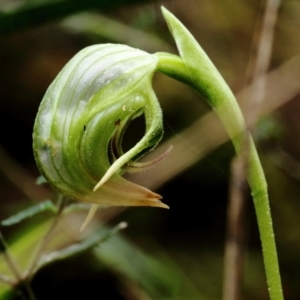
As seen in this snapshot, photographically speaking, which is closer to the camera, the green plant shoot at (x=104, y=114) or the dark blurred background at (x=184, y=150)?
the green plant shoot at (x=104, y=114)

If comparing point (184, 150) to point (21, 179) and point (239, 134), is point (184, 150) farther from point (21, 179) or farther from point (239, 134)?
point (239, 134)

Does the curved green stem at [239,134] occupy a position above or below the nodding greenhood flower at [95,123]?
below

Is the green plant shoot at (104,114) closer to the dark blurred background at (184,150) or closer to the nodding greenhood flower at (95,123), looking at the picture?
the nodding greenhood flower at (95,123)

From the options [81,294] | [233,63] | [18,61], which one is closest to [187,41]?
[81,294]

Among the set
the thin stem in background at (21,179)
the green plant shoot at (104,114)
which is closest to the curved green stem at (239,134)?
the green plant shoot at (104,114)

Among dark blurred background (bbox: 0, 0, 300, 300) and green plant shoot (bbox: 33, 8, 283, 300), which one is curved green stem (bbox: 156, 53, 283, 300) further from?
dark blurred background (bbox: 0, 0, 300, 300)

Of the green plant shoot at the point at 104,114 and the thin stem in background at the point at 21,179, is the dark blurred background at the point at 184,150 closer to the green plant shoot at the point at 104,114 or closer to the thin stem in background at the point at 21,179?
the thin stem in background at the point at 21,179
